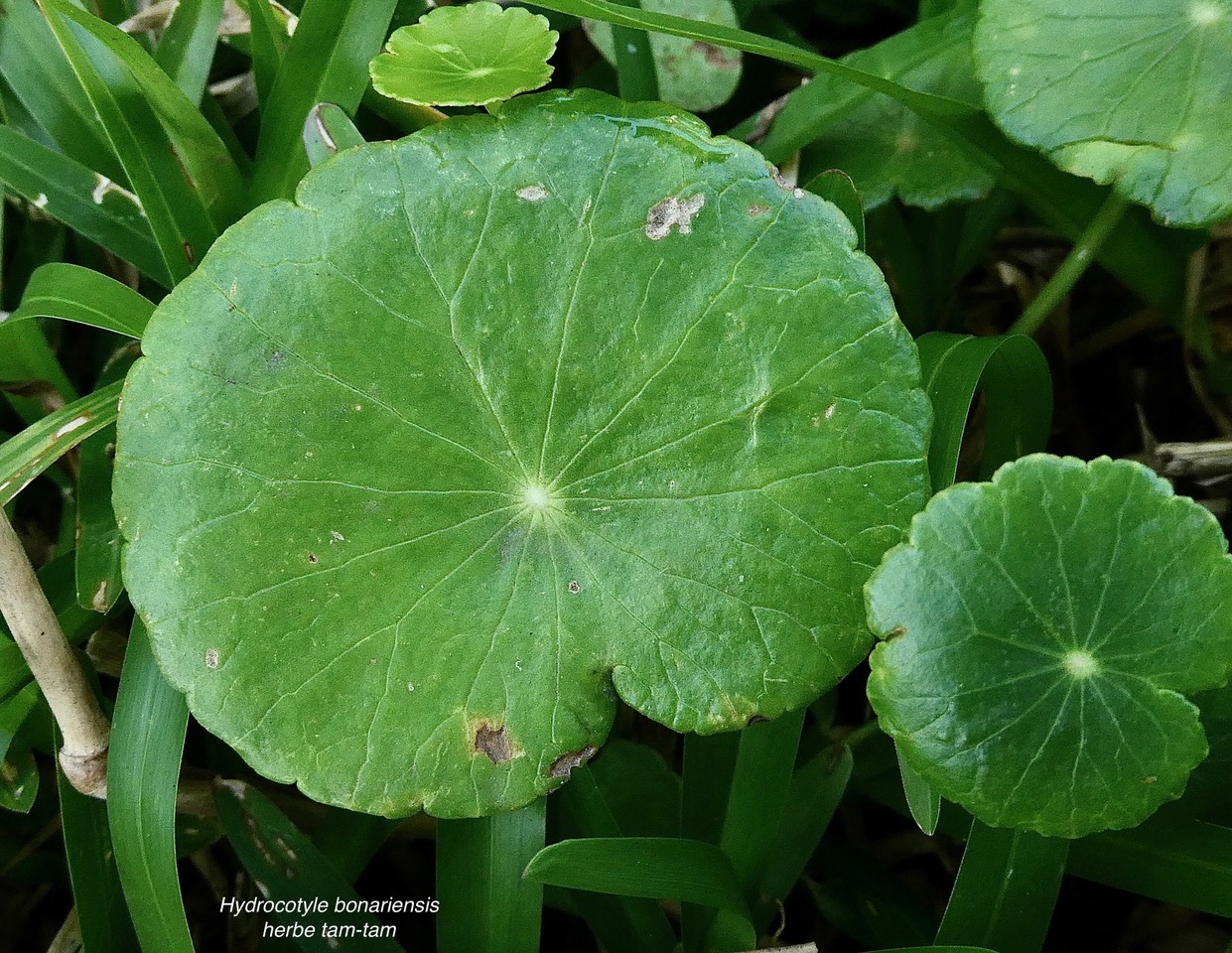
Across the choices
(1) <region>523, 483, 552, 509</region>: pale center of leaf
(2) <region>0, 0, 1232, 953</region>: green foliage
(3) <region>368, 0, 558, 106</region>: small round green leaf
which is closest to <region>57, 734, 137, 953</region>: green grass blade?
(2) <region>0, 0, 1232, 953</region>: green foliage

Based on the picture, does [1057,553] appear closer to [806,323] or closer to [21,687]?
[806,323]

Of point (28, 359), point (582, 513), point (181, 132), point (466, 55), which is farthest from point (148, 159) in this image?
point (582, 513)

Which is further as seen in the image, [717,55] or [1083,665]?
[717,55]

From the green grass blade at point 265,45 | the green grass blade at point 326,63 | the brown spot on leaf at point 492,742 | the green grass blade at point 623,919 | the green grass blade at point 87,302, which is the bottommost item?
the green grass blade at point 623,919

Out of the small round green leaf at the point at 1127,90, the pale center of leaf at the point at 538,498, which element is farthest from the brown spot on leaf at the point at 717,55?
the pale center of leaf at the point at 538,498

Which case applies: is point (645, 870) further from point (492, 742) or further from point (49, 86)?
point (49, 86)

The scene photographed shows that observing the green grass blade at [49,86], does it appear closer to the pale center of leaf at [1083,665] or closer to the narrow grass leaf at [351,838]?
the narrow grass leaf at [351,838]
